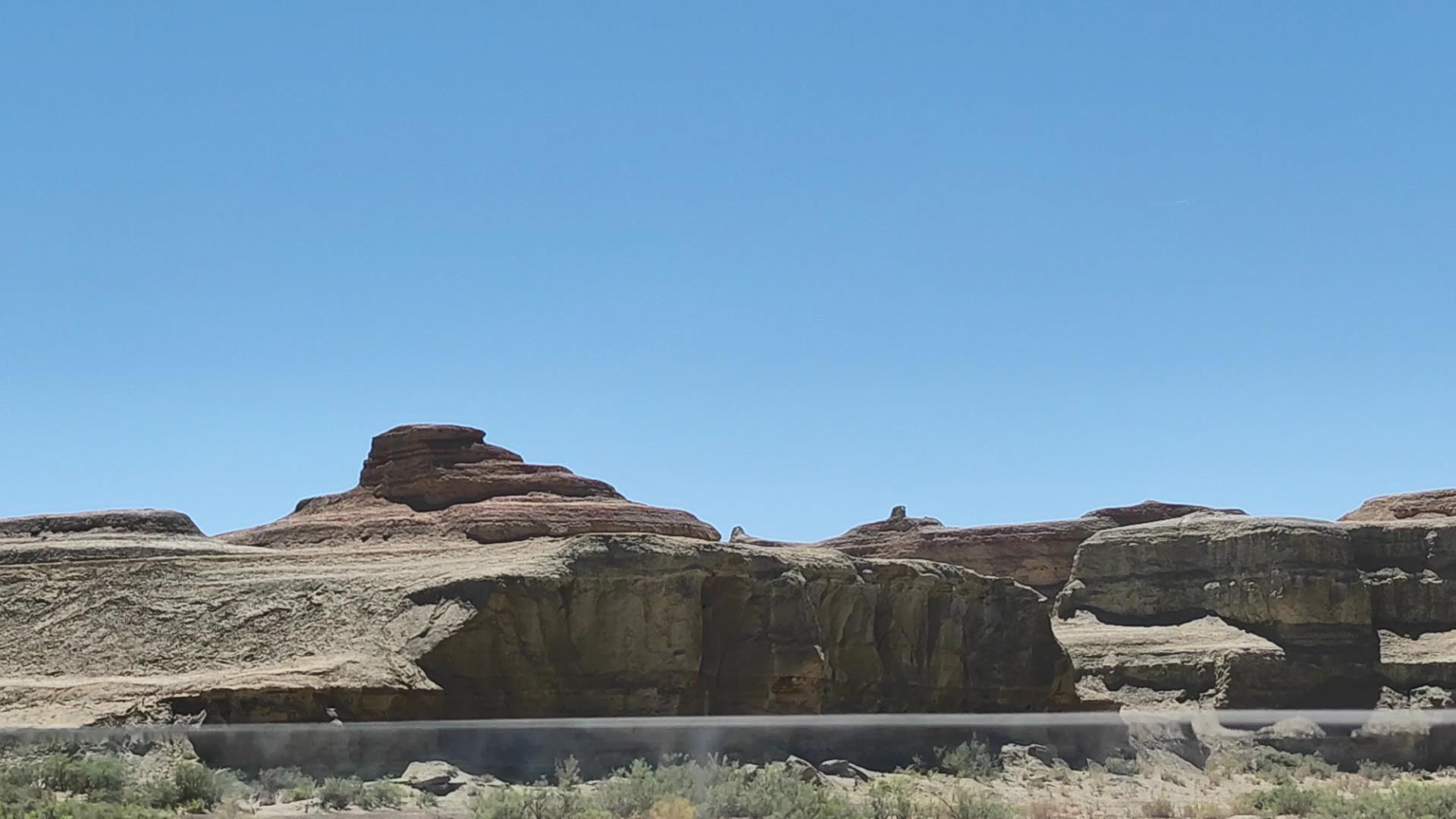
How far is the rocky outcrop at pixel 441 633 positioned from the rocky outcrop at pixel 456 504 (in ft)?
5.05

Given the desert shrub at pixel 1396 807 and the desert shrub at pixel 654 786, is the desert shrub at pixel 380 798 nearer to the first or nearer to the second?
the desert shrub at pixel 654 786

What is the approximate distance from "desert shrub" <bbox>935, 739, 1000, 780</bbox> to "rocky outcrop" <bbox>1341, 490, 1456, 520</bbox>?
1467 inches

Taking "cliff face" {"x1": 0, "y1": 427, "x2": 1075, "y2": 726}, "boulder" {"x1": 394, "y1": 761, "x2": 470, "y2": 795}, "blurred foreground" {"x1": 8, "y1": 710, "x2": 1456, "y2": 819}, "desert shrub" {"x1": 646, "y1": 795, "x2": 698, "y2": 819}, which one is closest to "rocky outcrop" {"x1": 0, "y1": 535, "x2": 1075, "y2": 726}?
"cliff face" {"x1": 0, "y1": 427, "x2": 1075, "y2": 726}

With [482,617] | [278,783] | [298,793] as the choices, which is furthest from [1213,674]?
[298,793]

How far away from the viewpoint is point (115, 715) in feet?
91.3

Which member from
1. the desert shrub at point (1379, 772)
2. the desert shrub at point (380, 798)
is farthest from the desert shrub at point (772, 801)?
the desert shrub at point (1379, 772)

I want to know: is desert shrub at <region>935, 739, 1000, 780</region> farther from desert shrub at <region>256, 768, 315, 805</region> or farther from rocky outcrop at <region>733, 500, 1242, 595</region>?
rocky outcrop at <region>733, 500, 1242, 595</region>

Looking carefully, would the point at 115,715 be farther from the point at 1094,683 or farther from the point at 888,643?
the point at 1094,683

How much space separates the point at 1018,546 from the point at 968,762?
4346cm

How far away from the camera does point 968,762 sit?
35.8 meters

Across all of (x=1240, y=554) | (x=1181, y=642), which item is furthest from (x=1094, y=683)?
(x=1240, y=554)

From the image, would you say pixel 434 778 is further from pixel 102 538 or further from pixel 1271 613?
pixel 1271 613

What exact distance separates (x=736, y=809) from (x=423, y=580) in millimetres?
9362

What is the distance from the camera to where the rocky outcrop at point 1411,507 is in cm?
6900
